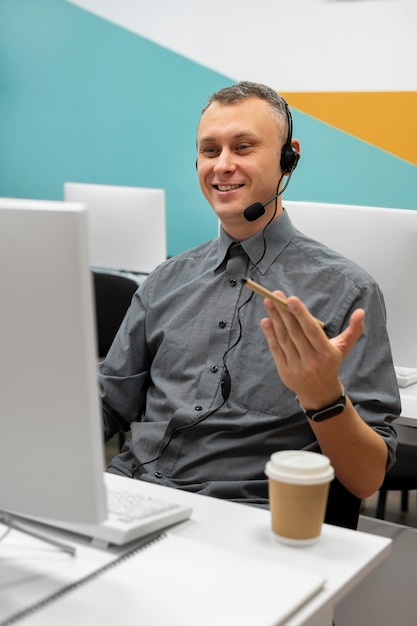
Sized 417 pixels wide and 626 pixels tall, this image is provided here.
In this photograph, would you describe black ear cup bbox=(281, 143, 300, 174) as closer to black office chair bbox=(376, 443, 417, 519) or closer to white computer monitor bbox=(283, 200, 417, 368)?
white computer monitor bbox=(283, 200, 417, 368)

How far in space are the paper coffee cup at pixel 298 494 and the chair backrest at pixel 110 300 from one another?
7.60 ft

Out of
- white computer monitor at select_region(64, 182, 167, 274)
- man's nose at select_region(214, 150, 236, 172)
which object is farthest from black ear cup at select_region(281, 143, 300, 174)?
white computer monitor at select_region(64, 182, 167, 274)

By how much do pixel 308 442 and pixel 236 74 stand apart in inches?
135

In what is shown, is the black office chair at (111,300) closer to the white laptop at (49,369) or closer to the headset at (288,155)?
the headset at (288,155)

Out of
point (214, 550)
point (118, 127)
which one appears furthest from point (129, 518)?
point (118, 127)

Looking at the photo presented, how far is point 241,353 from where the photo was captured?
1.66 metres

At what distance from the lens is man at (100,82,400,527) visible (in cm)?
155

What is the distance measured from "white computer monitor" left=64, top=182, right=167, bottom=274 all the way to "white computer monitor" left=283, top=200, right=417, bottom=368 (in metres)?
1.64

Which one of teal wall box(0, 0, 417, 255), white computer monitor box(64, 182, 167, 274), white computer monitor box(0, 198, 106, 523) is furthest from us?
teal wall box(0, 0, 417, 255)

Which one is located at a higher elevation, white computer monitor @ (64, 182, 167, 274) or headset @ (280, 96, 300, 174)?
headset @ (280, 96, 300, 174)

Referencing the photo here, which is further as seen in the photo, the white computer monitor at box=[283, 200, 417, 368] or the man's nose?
the white computer monitor at box=[283, 200, 417, 368]

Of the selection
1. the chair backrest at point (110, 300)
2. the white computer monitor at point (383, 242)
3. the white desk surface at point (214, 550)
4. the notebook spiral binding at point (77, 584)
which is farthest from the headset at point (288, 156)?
the chair backrest at point (110, 300)

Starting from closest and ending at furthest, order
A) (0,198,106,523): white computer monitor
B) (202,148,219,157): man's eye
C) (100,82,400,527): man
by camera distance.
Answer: (0,198,106,523): white computer monitor, (100,82,400,527): man, (202,148,219,157): man's eye

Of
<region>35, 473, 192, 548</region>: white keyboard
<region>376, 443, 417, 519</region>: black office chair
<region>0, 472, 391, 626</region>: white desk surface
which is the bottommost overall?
<region>376, 443, 417, 519</region>: black office chair
